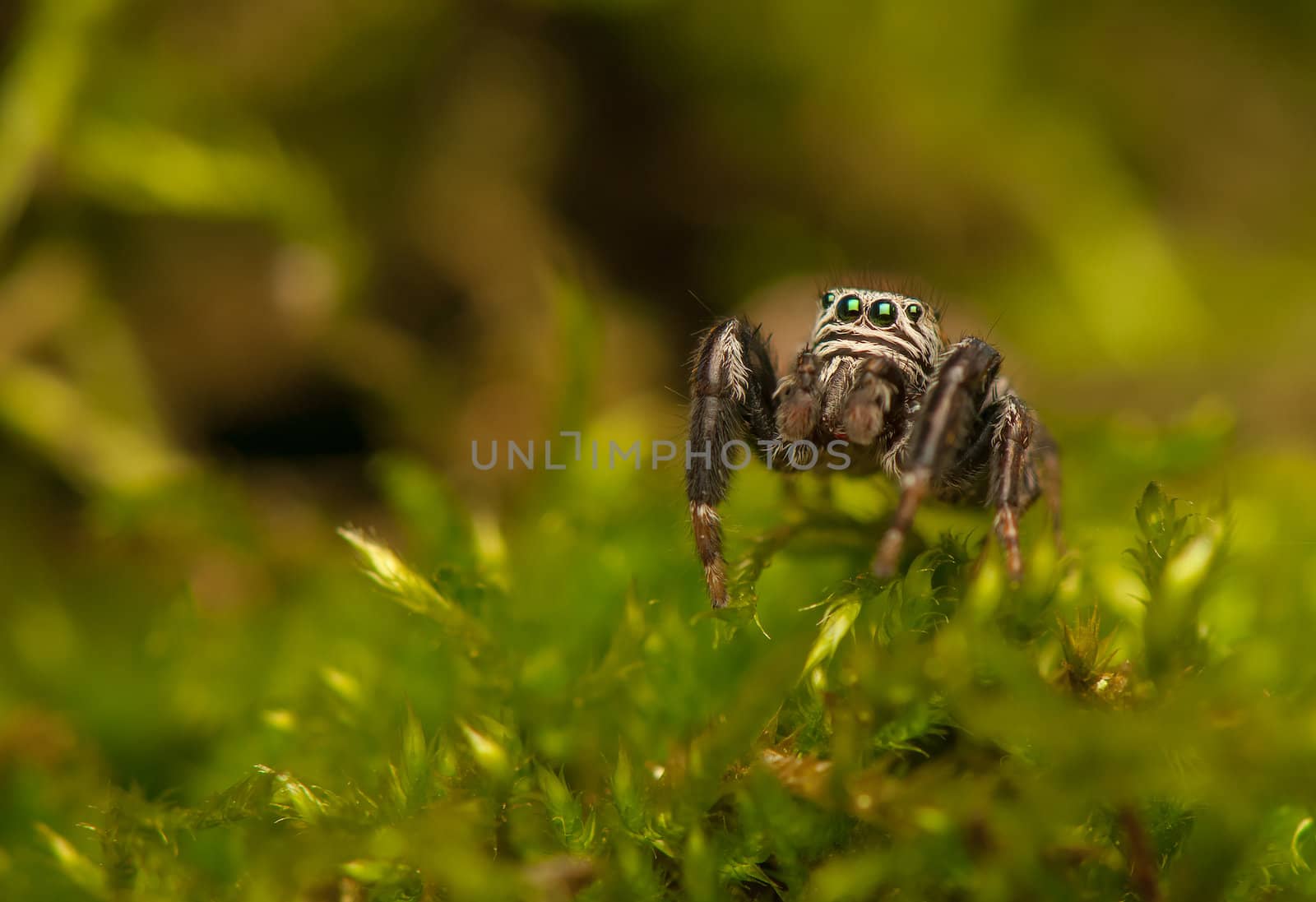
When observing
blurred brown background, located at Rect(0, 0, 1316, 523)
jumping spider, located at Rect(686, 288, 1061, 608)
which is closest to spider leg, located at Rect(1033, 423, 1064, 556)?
jumping spider, located at Rect(686, 288, 1061, 608)

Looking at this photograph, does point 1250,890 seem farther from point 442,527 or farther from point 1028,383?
point 1028,383

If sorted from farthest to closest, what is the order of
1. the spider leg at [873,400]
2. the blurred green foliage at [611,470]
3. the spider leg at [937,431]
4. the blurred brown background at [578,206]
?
the blurred brown background at [578,206]
the spider leg at [873,400]
the spider leg at [937,431]
the blurred green foliage at [611,470]

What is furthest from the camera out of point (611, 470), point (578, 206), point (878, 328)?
point (578, 206)

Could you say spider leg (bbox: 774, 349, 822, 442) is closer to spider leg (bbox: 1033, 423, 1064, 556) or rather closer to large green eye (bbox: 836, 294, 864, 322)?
large green eye (bbox: 836, 294, 864, 322)

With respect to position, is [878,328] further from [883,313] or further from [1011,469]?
[1011,469]

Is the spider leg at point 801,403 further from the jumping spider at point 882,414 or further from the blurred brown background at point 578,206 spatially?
the blurred brown background at point 578,206

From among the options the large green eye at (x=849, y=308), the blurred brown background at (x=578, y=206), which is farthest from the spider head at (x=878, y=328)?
the blurred brown background at (x=578, y=206)

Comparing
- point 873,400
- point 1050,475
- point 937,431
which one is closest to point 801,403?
point 873,400
